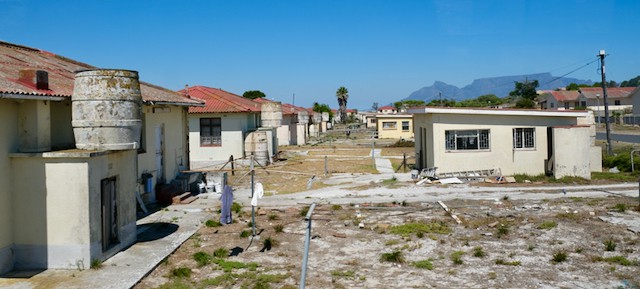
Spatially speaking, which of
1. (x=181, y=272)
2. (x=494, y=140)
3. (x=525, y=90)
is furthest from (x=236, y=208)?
(x=525, y=90)

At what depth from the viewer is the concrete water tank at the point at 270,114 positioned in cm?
3275

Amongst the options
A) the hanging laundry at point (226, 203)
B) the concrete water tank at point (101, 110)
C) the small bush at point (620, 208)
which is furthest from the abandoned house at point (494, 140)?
the concrete water tank at point (101, 110)

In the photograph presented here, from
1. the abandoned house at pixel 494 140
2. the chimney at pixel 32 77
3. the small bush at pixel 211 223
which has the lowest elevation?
the small bush at pixel 211 223

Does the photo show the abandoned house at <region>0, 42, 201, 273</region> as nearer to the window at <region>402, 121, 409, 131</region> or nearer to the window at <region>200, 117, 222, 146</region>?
the window at <region>200, 117, 222, 146</region>

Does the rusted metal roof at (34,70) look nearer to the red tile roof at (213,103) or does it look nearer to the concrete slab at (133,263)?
the concrete slab at (133,263)

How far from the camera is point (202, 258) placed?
10.2 meters

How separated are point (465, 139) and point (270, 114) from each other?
14645 millimetres

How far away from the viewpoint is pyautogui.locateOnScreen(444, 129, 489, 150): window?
2128 cm

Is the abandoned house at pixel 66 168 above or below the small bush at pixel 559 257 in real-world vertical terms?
above

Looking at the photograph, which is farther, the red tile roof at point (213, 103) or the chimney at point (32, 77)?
the red tile roof at point (213, 103)

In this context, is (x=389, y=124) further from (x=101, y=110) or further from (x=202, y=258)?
(x=101, y=110)

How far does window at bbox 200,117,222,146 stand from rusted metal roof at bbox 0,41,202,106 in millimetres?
9101

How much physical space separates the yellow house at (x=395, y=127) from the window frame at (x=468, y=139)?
34.1m

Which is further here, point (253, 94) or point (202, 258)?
point (253, 94)
